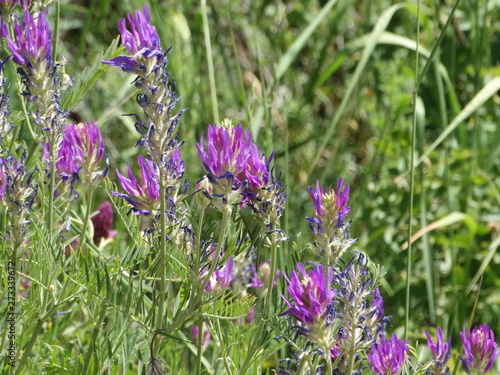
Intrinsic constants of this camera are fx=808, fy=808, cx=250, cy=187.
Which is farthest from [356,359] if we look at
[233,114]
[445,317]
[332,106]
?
[332,106]

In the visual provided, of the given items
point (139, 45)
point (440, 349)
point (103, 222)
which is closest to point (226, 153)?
point (139, 45)

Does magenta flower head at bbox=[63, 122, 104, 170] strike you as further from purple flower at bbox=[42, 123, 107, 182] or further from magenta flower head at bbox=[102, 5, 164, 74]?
magenta flower head at bbox=[102, 5, 164, 74]

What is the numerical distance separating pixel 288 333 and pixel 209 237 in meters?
0.15

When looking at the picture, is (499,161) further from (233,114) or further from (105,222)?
(105,222)

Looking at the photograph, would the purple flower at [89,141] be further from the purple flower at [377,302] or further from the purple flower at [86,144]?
the purple flower at [377,302]

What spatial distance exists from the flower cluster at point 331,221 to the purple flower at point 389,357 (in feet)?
0.45

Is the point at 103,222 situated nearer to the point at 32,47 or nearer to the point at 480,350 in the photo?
the point at 32,47

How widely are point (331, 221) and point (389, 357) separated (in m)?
0.19

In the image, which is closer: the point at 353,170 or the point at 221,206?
the point at 221,206

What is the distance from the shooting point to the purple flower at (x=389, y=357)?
0.97 meters

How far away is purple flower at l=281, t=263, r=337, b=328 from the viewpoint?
859 mm

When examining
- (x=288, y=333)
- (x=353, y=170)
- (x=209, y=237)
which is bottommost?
(x=353, y=170)

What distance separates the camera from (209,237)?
38.0 inches

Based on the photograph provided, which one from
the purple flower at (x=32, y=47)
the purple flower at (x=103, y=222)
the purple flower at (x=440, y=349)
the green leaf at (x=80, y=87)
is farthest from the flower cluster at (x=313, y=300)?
the purple flower at (x=103, y=222)
